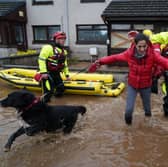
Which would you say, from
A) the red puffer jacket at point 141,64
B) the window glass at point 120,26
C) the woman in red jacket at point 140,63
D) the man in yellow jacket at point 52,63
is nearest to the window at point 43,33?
the window glass at point 120,26

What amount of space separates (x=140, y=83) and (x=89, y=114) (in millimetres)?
1774

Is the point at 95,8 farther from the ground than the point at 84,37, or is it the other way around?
the point at 95,8

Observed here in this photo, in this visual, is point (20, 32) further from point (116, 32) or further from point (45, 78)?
point (45, 78)

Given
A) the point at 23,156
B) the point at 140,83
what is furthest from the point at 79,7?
the point at 23,156

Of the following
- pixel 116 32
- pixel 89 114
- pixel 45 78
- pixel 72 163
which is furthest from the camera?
pixel 116 32

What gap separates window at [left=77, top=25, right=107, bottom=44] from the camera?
16281 mm

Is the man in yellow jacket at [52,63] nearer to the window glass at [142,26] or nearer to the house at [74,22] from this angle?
the window glass at [142,26]

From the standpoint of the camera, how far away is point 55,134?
5078 mm

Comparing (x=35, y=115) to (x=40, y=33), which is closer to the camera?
(x=35, y=115)

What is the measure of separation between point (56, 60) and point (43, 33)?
Result: 11.0 metres

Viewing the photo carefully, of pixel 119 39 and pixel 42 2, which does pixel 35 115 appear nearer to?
pixel 119 39

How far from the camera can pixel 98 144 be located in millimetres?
4723

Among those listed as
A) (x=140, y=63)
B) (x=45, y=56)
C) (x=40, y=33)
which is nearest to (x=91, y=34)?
(x=40, y=33)

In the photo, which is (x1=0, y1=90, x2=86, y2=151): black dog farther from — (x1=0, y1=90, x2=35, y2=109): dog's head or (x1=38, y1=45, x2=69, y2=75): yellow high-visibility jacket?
(x1=38, y1=45, x2=69, y2=75): yellow high-visibility jacket
